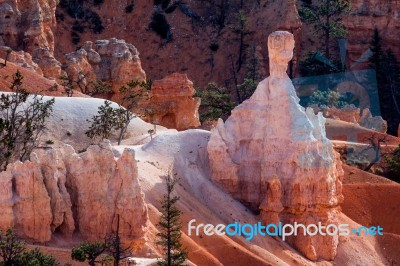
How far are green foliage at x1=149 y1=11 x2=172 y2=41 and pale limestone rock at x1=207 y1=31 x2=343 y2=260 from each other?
1971 inches

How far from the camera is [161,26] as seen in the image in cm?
9662

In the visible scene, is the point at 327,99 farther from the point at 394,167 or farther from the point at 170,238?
the point at 170,238

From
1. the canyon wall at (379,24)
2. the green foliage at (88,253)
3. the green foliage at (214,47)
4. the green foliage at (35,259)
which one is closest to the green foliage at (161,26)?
the green foliage at (214,47)

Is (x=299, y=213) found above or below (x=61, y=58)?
below

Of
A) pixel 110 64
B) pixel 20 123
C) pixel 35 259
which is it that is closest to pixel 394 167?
pixel 20 123

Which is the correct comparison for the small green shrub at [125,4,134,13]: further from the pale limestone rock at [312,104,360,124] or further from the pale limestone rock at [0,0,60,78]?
the pale limestone rock at [312,104,360,124]

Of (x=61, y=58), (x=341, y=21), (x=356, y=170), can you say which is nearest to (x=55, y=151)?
(x=356, y=170)

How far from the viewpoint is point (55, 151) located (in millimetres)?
36750

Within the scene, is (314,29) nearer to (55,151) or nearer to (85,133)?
(85,133)

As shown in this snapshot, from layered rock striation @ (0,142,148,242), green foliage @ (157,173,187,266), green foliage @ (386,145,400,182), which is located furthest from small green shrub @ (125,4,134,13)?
green foliage @ (157,173,187,266)

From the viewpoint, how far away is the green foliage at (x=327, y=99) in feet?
256

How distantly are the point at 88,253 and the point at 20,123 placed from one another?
12587 millimetres

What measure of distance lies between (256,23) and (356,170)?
42413 mm

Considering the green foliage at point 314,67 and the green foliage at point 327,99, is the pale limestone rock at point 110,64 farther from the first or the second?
the green foliage at point 314,67
